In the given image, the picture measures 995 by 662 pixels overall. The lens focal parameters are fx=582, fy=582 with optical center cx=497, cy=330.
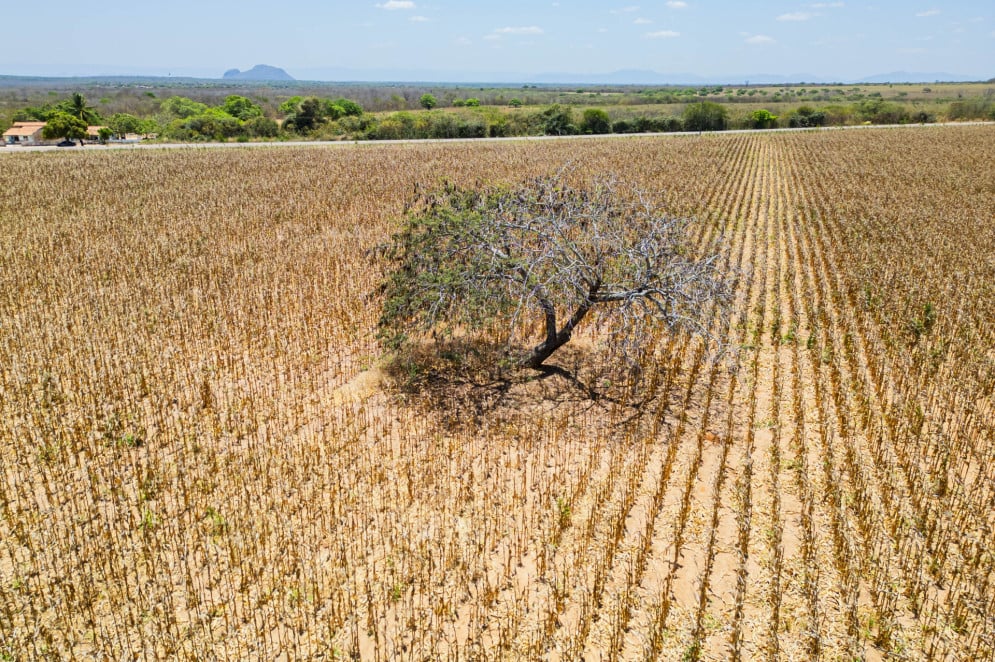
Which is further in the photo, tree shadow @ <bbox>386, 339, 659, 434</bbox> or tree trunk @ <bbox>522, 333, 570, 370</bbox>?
tree trunk @ <bbox>522, 333, 570, 370</bbox>

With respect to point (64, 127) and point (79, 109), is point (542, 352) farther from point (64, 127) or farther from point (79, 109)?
point (79, 109)

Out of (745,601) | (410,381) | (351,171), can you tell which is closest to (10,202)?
(351,171)

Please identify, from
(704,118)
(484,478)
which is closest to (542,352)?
(484,478)

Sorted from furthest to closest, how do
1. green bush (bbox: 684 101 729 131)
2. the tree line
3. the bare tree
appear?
green bush (bbox: 684 101 729 131) → the tree line → the bare tree

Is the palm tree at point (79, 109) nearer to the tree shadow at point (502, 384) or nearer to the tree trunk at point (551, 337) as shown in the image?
the tree shadow at point (502, 384)

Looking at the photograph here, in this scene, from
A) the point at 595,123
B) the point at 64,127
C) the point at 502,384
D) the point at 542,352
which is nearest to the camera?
the point at 502,384

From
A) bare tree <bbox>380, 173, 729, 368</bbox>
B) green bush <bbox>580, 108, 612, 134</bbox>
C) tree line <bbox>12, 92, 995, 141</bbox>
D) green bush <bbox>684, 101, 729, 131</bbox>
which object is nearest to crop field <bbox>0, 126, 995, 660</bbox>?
bare tree <bbox>380, 173, 729, 368</bbox>

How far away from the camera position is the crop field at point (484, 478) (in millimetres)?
5426

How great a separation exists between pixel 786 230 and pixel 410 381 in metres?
16.8

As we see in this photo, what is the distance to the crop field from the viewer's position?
214 inches

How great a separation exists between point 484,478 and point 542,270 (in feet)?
12.4

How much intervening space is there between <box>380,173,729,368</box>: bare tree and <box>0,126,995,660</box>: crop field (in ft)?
3.93

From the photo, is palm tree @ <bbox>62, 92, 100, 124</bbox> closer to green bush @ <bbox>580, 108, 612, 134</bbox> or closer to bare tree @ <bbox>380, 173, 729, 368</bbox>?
green bush @ <bbox>580, 108, 612, 134</bbox>

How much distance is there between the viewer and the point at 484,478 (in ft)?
24.4
